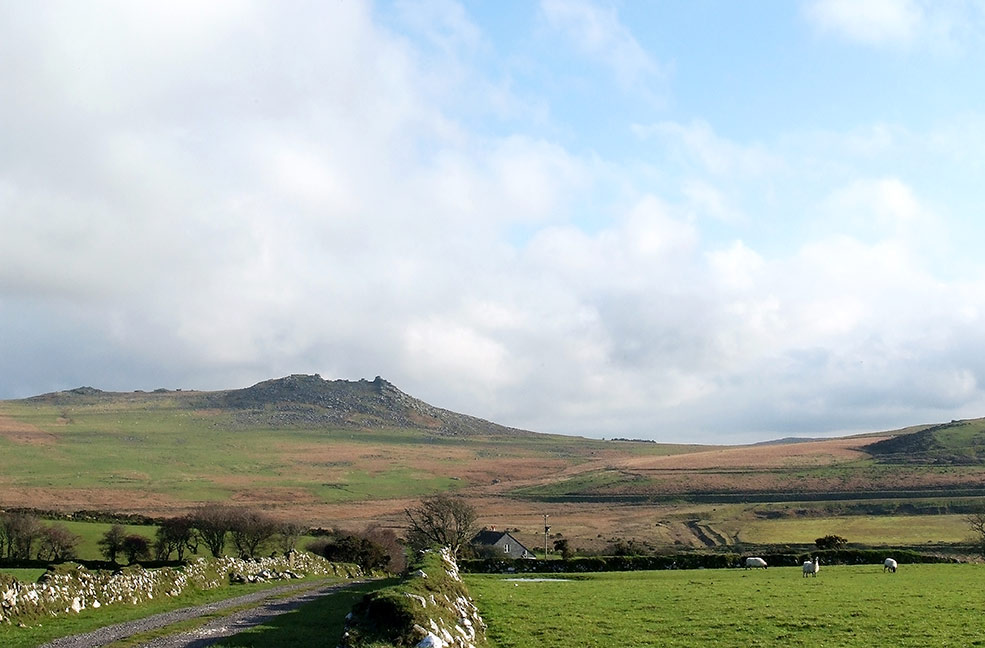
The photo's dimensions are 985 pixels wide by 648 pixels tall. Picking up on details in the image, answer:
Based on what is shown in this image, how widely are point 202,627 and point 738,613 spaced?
1707 cm

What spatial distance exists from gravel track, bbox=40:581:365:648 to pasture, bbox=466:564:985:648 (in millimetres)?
7250

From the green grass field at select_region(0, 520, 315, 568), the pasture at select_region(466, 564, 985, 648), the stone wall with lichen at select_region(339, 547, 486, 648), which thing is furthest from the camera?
the green grass field at select_region(0, 520, 315, 568)

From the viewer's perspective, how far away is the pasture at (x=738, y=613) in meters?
23.1

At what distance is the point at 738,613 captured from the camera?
28484 mm

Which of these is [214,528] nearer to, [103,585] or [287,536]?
[287,536]

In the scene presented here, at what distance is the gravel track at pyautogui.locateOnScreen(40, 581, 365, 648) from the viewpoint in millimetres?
21172

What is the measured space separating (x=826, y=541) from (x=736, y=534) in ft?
205

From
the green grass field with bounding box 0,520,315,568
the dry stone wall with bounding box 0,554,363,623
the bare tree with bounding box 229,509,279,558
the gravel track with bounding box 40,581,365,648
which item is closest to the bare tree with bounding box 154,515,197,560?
the green grass field with bounding box 0,520,315,568

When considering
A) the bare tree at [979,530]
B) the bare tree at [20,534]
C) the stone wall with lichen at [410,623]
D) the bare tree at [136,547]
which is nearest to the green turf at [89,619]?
the stone wall with lichen at [410,623]

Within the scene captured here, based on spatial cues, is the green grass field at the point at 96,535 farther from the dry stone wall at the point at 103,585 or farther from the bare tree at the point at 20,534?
the dry stone wall at the point at 103,585

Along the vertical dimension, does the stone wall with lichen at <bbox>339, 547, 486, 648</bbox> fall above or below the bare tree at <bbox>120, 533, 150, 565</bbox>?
above

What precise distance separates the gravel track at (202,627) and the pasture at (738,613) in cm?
725

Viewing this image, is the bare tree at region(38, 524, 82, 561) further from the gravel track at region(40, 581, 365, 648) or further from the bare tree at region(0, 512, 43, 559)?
the gravel track at region(40, 581, 365, 648)

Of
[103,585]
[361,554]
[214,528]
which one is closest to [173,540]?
[214,528]
